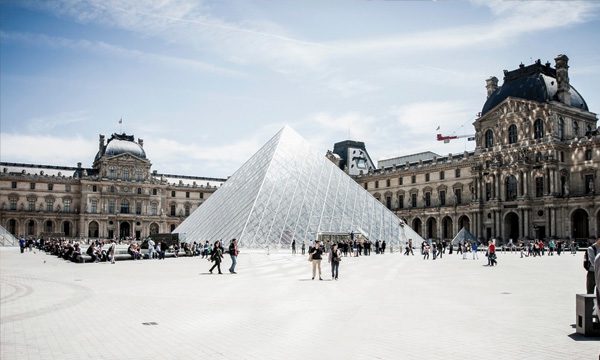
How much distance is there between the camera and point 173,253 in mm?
32188

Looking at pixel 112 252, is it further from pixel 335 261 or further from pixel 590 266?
pixel 590 266

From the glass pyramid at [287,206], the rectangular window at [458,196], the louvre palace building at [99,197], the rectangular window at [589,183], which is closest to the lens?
the glass pyramid at [287,206]

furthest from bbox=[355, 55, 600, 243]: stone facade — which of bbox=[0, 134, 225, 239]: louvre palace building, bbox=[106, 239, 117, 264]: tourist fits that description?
bbox=[0, 134, 225, 239]: louvre palace building

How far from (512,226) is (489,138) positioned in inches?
370

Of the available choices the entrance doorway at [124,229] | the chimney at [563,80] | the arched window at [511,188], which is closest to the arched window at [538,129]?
the chimney at [563,80]

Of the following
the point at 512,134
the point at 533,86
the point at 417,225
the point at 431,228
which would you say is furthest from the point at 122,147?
the point at 533,86

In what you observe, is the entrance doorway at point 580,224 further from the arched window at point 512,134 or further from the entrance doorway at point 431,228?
the entrance doorway at point 431,228

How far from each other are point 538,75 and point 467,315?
49675 mm

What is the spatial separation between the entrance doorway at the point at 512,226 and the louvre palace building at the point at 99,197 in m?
52.1

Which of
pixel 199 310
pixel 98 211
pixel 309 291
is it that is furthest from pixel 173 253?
pixel 98 211

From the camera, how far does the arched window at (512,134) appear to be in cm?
5361

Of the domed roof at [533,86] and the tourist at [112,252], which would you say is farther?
the domed roof at [533,86]

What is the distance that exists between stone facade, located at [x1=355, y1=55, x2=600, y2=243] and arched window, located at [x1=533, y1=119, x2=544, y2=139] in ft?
0.30

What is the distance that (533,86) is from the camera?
5241 cm
